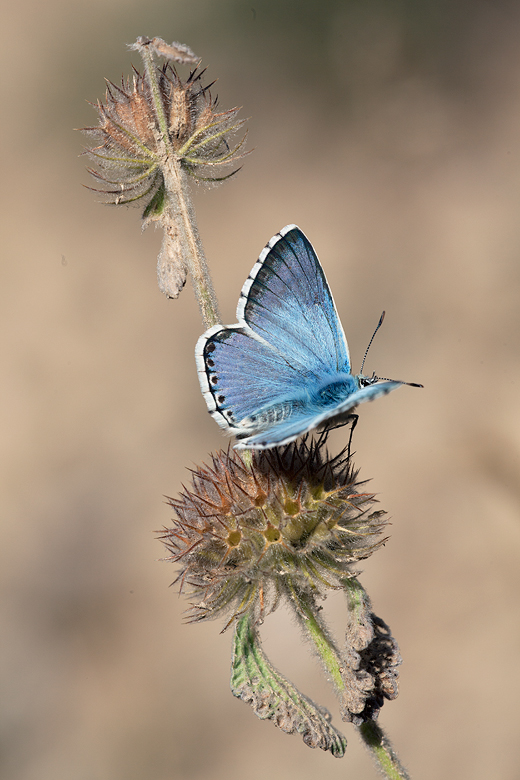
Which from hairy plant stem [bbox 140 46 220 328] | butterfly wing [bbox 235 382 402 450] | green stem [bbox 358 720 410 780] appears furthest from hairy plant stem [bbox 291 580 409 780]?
hairy plant stem [bbox 140 46 220 328]

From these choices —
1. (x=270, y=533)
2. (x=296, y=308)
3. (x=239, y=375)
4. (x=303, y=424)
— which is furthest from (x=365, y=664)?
(x=296, y=308)

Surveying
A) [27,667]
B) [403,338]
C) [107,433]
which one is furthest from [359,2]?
[27,667]

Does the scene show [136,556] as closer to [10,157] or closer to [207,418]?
[207,418]

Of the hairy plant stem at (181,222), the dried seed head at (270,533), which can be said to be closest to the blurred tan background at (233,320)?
the dried seed head at (270,533)

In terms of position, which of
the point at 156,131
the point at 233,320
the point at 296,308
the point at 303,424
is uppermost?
the point at 156,131

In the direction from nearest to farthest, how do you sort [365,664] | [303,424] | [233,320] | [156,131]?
[303,424], [365,664], [156,131], [233,320]

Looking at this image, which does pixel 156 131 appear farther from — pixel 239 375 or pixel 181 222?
pixel 239 375

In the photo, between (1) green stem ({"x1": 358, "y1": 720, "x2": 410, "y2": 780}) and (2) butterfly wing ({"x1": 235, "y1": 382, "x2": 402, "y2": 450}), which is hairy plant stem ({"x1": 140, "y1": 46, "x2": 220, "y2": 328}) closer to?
(2) butterfly wing ({"x1": 235, "y1": 382, "x2": 402, "y2": 450})
